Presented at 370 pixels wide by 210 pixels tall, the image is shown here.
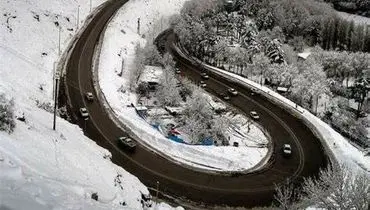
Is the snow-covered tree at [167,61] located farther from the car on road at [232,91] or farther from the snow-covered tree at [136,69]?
the car on road at [232,91]

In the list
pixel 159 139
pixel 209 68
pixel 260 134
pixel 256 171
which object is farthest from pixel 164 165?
pixel 209 68

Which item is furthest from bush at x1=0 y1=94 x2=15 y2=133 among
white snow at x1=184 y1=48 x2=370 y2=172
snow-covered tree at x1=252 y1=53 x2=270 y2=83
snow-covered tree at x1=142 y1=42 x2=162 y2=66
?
snow-covered tree at x1=252 y1=53 x2=270 y2=83

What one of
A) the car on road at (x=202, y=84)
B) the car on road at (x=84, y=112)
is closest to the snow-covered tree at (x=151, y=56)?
the car on road at (x=202, y=84)

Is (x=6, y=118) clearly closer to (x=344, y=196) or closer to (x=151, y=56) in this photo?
(x=344, y=196)

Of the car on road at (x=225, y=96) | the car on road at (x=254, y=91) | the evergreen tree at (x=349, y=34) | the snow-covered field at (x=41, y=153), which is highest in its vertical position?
the snow-covered field at (x=41, y=153)

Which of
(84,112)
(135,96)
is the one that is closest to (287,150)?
(135,96)

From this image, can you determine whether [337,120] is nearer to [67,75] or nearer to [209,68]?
[209,68]
